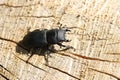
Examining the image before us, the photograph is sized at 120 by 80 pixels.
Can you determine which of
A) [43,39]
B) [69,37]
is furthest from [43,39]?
[69,37]

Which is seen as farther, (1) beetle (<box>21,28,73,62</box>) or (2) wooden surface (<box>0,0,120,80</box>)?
(1) beetle (<box>21,28,73,62</box>)

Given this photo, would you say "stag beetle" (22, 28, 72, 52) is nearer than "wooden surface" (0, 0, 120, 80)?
No

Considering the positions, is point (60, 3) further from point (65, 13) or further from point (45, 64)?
point (45, 64)

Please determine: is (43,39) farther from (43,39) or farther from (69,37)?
(69,37)

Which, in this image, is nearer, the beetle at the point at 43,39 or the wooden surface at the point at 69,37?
the wooden surface at the point at 69,37
